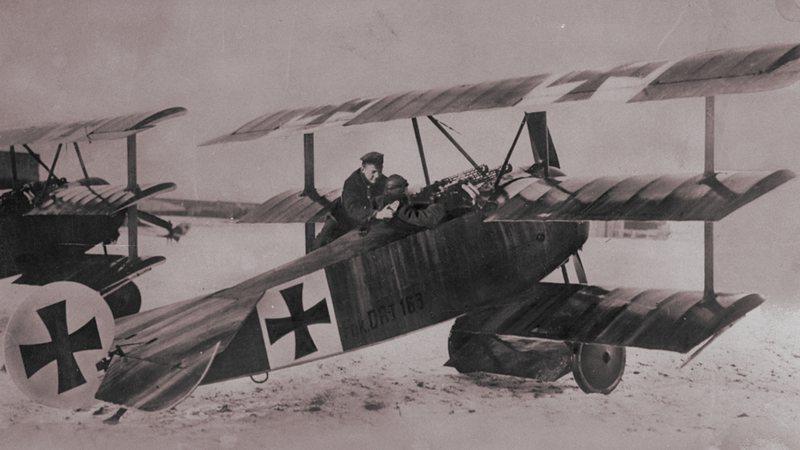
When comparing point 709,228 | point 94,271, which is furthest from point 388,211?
point 94,271

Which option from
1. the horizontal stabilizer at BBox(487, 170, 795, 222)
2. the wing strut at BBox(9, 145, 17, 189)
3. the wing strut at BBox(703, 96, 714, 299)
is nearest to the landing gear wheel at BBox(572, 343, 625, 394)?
the wing strut at BBox(703, 96, 714, 299)

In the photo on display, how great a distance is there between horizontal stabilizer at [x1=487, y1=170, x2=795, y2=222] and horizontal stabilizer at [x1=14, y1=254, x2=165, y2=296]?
2856 millimetres

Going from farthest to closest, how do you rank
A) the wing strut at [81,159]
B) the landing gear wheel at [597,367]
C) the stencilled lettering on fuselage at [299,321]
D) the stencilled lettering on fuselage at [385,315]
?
the wing strut at [81,159] < the landing gear wheel at [597,367] < the stencilled lettering on fuselage at [385,315] < the stencilled lettering on fuselage at [299,321]

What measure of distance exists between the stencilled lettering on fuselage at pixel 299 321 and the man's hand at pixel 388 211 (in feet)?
2.15

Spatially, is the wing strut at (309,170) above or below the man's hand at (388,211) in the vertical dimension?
above

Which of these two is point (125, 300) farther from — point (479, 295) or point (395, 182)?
point (479, 295)

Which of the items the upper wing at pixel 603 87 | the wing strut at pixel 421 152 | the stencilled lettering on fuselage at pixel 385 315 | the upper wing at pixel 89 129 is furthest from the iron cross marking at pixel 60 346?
the wing strut at pixel 421 152

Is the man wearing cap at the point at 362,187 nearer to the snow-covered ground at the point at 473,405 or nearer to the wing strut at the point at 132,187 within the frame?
the snow-covered ground at the point at 473,405

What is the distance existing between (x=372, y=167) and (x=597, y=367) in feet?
6.73

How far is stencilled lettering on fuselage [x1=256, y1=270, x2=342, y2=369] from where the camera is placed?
4.53 meters

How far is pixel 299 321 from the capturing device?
4.62 m

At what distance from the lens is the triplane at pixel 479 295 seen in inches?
173

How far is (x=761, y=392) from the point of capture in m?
5.12

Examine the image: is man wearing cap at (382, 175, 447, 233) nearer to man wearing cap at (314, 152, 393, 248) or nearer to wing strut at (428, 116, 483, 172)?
man wearing cap at (314, 152, 393, 248)
